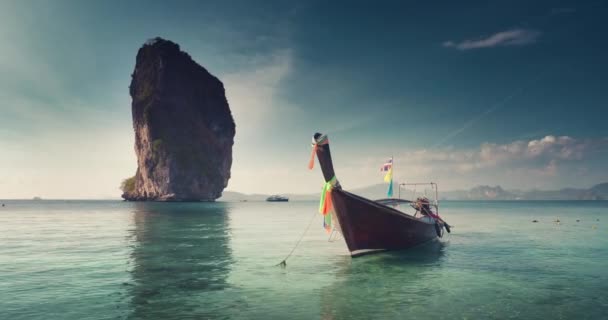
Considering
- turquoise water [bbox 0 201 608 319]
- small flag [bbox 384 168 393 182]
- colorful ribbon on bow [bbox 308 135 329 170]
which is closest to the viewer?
turquoise water [bbox 0 201 608 319]

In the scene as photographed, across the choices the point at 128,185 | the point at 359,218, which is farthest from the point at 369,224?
the point at 128,185

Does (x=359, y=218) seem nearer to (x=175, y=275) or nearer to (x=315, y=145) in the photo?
(x=315, y=145)

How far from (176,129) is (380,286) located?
137 meters

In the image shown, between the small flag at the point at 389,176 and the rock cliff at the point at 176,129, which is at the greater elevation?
the rock cliff at the point at 176,129

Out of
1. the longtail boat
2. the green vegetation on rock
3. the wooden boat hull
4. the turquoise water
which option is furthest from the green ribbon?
the green vegetation on rock

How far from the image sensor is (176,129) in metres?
140

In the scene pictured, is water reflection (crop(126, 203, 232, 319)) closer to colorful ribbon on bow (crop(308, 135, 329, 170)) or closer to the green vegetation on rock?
Result: colorful ribbon on bow (crop(308, 135, 329, 170))

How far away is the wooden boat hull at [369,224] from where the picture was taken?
57.8ft

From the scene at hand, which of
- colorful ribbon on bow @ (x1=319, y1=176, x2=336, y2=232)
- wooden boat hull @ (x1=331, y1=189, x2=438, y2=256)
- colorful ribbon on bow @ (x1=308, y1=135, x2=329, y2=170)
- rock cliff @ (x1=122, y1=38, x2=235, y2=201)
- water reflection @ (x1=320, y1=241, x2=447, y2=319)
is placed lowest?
water reflection @ (x1=320, y1=241, x2=447, y2=319)

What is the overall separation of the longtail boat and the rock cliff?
121418mm

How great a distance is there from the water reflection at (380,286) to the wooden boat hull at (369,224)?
65cm

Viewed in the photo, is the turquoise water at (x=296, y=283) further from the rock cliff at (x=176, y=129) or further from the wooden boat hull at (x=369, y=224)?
the rock cliff at (x=176, y=129)

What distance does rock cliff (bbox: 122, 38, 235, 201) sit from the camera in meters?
134

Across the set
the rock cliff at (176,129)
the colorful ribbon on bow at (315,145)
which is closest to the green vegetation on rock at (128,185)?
the rock cliff at (176,129)
